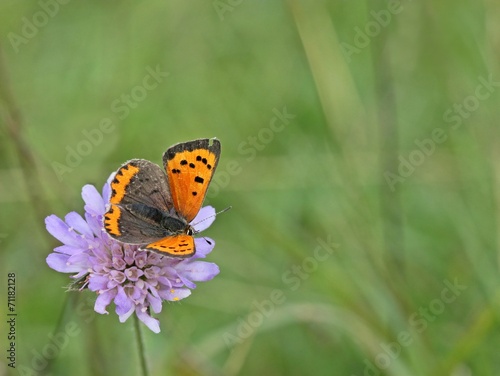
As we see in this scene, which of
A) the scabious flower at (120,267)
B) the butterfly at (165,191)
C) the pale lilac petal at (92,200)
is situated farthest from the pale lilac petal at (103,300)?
the pale lilac petal at (92,200)

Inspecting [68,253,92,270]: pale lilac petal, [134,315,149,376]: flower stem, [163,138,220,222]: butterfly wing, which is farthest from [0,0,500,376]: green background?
[163,138,220,222]: butterfly wing

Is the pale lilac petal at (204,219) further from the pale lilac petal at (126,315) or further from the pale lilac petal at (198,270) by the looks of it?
the pale lilac petal at (126,315)

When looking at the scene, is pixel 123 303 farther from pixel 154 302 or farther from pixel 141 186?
pixel 141 186

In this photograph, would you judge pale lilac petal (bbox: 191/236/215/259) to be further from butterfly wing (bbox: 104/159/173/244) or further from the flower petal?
the flower petal

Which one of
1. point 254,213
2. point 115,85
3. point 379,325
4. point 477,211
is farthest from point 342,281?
point 115,85

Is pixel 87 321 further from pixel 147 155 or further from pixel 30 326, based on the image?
pixel 147 155

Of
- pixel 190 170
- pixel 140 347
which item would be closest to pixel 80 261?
pixel 140 347
